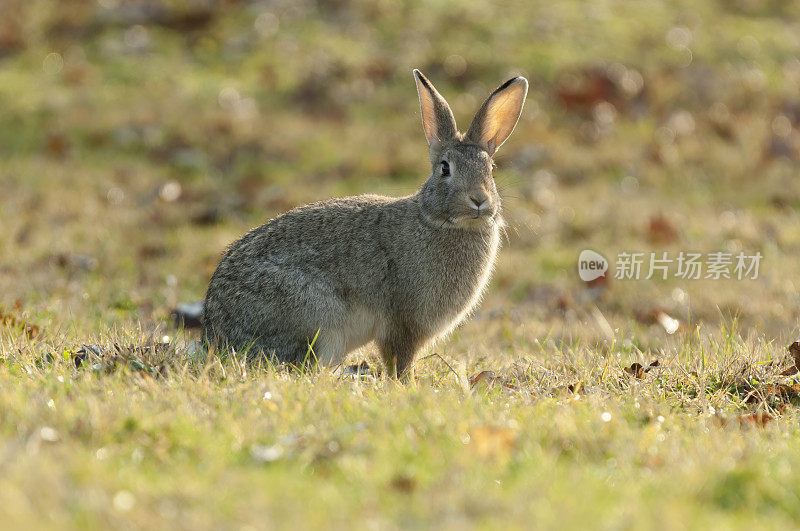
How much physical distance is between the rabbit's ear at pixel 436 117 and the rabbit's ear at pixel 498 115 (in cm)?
14

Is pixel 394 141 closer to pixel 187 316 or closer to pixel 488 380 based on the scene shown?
pixel 187 316

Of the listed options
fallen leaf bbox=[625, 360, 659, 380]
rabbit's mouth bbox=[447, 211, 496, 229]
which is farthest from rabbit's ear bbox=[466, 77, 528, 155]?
fallen leaf bbox=[625, 360, 659, 380]

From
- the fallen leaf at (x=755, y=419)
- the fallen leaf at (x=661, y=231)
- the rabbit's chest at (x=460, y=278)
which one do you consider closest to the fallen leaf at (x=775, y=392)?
the fallen leaf at (x=755, y=419)

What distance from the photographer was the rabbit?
5879 mm

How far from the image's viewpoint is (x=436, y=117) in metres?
6.38

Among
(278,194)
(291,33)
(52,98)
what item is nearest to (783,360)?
(278,194)

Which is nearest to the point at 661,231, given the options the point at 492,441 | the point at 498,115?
the point at 498,115

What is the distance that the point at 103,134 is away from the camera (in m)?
13.6

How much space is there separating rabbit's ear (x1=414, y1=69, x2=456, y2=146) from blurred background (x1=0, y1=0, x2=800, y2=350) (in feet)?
3.91

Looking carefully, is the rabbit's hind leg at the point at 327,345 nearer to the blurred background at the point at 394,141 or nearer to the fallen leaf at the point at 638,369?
the blurred background at the point at 394,141

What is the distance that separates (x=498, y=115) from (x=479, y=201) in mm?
843

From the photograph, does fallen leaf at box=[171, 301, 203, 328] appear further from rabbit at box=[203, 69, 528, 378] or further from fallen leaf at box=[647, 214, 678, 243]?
fallen leaf at box=[647, 214, 678, 243]

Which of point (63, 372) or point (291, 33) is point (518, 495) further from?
point (291, 33)

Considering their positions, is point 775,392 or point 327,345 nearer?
point 775,392
